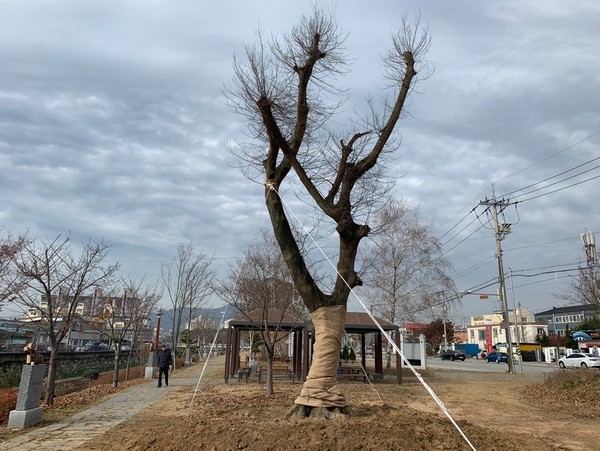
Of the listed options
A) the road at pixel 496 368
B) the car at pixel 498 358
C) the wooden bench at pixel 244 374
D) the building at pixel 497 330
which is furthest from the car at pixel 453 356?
the wooden bench at pixel 244 374

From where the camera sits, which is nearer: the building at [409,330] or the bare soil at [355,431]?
the bare soil at [355,431]

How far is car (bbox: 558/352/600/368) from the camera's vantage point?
35.1 m

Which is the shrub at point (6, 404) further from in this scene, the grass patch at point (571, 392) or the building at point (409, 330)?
the building at point (409, 330)

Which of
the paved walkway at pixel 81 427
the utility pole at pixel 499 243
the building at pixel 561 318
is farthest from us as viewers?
the building at pixel 561 318

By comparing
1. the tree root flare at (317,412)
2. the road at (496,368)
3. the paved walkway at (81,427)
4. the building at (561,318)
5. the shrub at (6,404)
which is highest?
the building at (561,318)

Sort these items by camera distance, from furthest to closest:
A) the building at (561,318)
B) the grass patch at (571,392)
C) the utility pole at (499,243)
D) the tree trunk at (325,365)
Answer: the building at (561,318)
the utility pole at (499,243)
the grass patch at (571,392)
the tree trunk at (325,365)

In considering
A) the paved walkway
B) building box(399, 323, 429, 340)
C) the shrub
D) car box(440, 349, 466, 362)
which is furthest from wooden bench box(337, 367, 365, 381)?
car box(440, 349, 466, 362)

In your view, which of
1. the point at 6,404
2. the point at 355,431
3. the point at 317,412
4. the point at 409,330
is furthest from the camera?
the point at 409,330

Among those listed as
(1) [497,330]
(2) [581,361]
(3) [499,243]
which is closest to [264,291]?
(3) [499,243]

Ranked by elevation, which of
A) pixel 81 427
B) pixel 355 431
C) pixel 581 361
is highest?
pixel 355 431

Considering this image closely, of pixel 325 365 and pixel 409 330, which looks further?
pixel 409 330

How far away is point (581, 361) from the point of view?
3616 cm

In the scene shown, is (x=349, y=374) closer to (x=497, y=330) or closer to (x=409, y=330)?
(x=409, y=330)

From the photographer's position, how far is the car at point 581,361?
35.1 m
